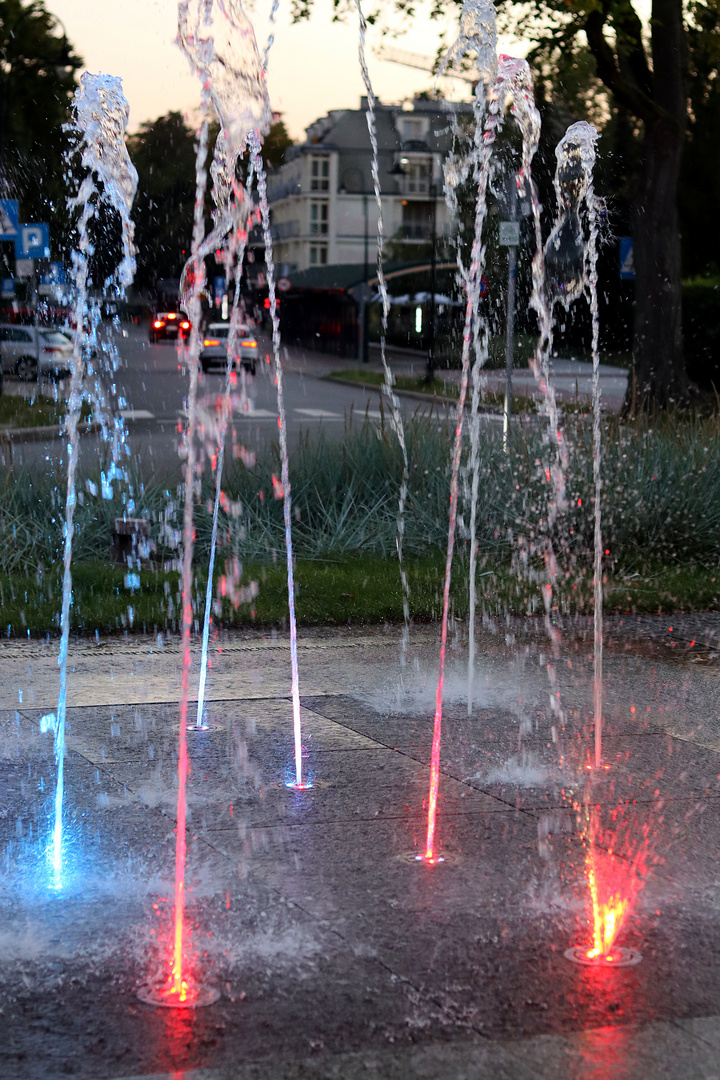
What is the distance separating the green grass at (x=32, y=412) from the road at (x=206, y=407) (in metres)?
1.21

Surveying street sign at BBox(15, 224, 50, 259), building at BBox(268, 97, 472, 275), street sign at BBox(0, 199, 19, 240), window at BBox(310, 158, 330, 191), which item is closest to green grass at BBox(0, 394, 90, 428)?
street sign at BBox(15, 224, 50, 259)

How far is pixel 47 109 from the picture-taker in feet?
141

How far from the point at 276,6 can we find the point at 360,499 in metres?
5.09

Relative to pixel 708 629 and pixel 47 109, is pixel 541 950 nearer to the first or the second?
pixel 708 629

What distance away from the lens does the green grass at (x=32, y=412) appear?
2312 cm

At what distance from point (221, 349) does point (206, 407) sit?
1633 centimetres

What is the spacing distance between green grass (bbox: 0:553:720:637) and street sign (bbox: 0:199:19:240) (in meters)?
14.4

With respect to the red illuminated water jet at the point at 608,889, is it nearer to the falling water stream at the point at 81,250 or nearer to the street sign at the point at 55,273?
the falling water stream at the point at 81,250

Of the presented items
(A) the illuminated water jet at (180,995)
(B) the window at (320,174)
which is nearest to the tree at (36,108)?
(A) the illuminated water jet at (180,995)

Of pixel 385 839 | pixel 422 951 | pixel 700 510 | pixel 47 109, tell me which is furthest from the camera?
pixel 47 109

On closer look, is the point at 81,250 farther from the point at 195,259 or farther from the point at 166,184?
the point at 166,184

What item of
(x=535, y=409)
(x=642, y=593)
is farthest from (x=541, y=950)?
(x=535, y=409)

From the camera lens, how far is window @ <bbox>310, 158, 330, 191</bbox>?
106 meters

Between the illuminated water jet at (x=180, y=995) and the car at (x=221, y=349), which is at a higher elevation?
the car at (x=221, y=349)
